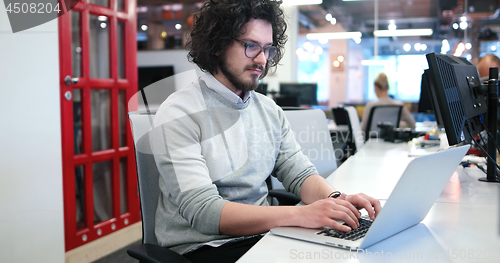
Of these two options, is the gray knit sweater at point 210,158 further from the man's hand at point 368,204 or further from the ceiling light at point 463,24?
the ceiling light at point 463,24

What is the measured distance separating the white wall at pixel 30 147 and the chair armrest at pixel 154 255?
3.74ft

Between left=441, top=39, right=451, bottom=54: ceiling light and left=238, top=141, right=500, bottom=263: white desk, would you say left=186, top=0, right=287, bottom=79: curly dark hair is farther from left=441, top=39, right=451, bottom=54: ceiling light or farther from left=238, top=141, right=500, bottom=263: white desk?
left=441, top=39, right=451, bottom=54: ceiling light

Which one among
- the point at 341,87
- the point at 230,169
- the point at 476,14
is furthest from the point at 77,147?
the point at 476,14

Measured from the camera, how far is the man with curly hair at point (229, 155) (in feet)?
3.34

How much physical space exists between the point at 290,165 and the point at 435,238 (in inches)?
23.1

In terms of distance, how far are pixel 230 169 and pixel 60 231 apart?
130 centimetres

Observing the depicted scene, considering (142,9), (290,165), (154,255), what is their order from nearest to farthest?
(154,255)
(290,165)
(142,9)

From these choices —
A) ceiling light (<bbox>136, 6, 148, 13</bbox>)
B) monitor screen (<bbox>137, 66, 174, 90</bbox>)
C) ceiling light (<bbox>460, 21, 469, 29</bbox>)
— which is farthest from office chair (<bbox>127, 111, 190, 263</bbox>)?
ceiling light (<bbox>460, 21, 469, 29</bbox>)

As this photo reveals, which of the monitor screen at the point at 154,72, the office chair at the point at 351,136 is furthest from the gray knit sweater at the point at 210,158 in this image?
the monitor screen at the point at 154,72

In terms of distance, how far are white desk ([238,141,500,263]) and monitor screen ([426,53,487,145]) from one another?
0.64 ft

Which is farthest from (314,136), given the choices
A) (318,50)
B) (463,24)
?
(463,24)

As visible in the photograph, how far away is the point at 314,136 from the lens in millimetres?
2027

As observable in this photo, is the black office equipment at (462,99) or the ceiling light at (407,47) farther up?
the ceiling light at (407,47)

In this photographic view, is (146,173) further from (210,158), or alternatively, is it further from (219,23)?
(219,23)
